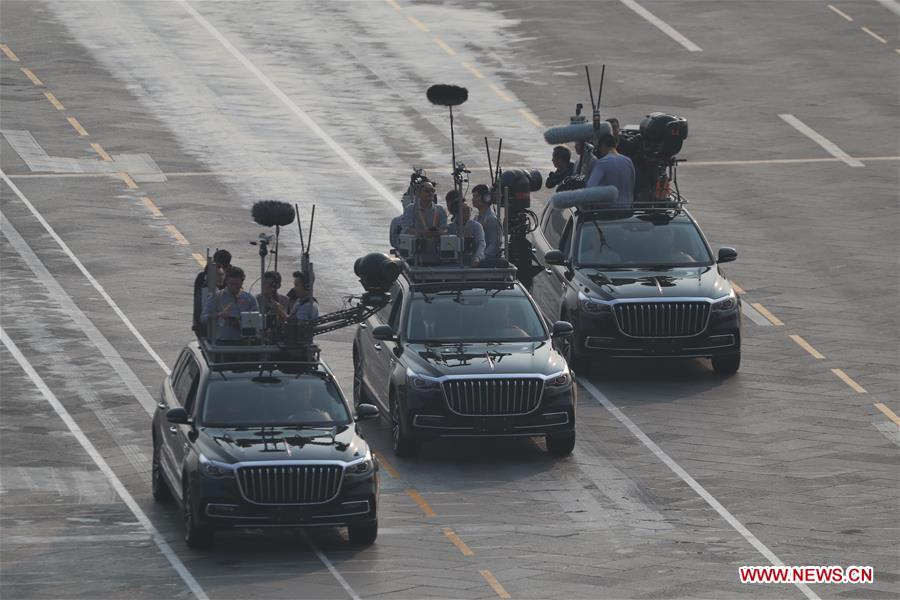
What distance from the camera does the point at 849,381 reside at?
31641 mm

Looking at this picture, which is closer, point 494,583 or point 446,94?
point 494,583

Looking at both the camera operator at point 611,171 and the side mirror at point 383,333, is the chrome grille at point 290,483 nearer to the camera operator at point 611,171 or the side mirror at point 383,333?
the side mirror at point 383,333

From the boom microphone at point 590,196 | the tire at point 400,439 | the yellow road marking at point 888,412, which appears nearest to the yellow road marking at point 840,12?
the boom microphone at point 590,196

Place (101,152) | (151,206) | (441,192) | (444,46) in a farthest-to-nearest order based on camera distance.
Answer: (444,46)
(101,152)
(441,192)
(151,206)

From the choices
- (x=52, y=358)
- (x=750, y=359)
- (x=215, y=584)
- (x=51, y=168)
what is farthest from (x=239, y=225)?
(x=215, y=584)

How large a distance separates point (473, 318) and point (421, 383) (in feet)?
5.00

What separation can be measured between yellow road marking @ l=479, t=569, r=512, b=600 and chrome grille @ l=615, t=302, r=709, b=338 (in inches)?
305

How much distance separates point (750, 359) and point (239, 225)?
10.3m

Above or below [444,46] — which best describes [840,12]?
below

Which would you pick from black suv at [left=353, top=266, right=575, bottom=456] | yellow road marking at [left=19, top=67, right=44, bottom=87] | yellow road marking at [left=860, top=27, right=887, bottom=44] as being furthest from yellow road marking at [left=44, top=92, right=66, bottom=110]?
black suv at [left=353, top=266, right=575, bottom=456]

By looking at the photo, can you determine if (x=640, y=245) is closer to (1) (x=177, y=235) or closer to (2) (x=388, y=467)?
Result: (2) (x=388, y=467)

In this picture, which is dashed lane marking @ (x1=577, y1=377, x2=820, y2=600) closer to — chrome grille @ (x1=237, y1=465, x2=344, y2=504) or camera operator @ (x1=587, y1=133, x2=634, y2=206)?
camera operator @ (x1=587, y1=133, x2=634, y2=206)

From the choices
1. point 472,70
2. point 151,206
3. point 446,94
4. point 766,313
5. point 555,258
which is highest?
point 446,94

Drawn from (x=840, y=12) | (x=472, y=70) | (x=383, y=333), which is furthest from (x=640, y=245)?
(x=840, y=12)
